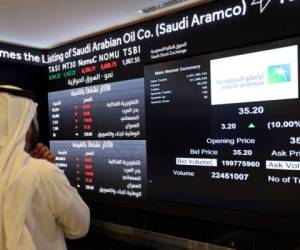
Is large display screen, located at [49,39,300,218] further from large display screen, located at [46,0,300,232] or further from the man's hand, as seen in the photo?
the man's hand

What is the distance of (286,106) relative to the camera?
5.58 ft

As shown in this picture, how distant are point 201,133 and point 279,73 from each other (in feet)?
1.68

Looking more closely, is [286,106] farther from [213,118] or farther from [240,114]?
[213,118]

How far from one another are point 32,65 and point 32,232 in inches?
82.7

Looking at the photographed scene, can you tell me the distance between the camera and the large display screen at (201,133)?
5.65ft

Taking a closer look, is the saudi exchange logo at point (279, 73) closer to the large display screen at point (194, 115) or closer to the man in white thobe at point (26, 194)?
the large display screen at point (194, 115)

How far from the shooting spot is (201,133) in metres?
2.01

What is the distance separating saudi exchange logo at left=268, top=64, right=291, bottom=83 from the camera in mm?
1702

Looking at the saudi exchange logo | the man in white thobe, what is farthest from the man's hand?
the saudi exchange logo

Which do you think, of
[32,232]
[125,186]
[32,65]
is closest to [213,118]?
[125,186]

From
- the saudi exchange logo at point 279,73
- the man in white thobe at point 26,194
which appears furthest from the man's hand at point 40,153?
the saudi exchange logo at point 279,73

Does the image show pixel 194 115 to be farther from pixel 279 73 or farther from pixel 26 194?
pixel 26 194

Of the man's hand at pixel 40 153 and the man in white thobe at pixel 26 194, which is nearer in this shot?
the man in white thobe at pixel 26 194

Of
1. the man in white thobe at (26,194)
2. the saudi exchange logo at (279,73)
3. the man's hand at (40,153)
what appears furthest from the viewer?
the saudi exchange logo at (279,73)
